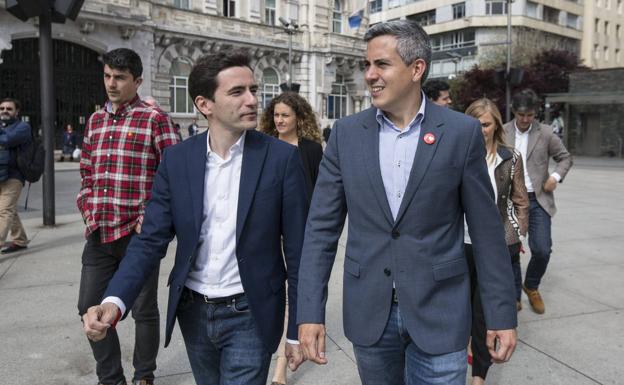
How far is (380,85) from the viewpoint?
7.20 ft

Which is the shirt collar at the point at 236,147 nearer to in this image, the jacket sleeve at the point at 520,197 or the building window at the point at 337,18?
the jacket sleeve at the point at 520,197

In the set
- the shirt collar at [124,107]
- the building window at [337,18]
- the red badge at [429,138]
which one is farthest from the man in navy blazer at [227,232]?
the building window at [337,18]

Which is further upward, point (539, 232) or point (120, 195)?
point (120, 195)

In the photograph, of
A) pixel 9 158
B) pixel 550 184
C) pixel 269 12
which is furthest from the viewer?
pixel 269 12

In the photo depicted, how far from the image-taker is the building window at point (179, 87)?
94.8ft

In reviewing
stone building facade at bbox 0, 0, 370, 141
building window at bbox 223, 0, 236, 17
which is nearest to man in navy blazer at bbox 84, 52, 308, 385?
stone building facade at bbox 0, 0, 370, 141

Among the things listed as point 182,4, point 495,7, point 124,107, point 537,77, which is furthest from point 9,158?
point 495,7

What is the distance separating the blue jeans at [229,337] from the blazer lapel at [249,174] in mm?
309

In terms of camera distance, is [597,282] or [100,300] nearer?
[100,300]

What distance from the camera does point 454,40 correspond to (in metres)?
57.2

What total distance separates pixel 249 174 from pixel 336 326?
2714 millimetres

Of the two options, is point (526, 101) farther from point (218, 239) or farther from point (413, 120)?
point (218, 239)

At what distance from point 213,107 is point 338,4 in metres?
36.8

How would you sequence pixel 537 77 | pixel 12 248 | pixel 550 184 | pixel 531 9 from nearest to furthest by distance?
pixel 550 184, pixel 12 248, pixel 537 77, pixel 531 9
